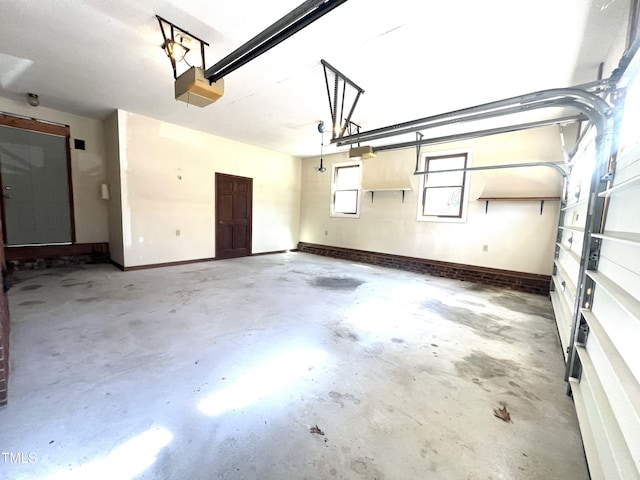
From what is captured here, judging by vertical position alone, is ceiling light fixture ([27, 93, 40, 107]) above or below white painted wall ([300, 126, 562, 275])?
above

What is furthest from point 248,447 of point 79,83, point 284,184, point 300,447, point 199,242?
point 284,184

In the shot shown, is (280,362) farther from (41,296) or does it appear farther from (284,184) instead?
(284,184)

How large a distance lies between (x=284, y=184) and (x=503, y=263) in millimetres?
5795

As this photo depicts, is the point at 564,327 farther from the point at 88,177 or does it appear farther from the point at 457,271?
the point at 88,177

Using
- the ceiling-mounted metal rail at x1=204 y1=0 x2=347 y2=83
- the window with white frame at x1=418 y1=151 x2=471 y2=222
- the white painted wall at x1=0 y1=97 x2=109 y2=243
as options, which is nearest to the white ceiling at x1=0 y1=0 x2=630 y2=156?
the ceiling-mounted metal rail at x1=204 y1=0 x2=347 y2=83

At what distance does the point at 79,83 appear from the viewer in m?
3.54

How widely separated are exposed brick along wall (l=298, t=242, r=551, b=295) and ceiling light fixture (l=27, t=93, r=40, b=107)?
6.48 meters

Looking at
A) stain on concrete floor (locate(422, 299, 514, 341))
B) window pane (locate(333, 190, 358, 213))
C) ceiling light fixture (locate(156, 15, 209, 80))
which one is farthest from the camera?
window pane (locate(333, 190, 358, 213))

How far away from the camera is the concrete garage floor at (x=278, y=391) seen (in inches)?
49.6

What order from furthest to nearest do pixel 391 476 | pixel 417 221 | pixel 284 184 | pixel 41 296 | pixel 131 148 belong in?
pixel 284 184, pixel 417 221, pixel 131 148, pixel 41 296, pixel 391 476

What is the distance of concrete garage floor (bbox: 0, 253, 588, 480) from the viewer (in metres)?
1.26

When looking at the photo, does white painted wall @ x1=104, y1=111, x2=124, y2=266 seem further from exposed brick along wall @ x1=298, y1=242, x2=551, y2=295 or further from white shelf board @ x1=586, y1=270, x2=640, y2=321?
white shelf board @ x1=586, y1=270, x2=640, y2=321

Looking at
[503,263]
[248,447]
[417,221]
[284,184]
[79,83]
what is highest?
[79,83]

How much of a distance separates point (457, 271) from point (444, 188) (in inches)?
70.6
